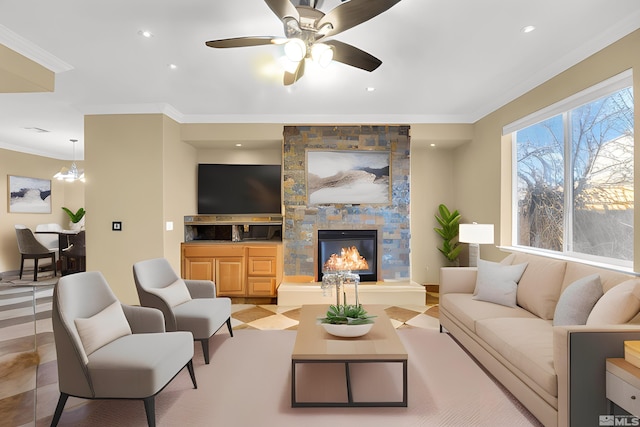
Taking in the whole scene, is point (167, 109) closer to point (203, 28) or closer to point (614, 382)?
point (203, 28)

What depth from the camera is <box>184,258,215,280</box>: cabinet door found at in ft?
15.4

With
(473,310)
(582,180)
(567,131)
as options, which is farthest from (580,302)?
(567,131)

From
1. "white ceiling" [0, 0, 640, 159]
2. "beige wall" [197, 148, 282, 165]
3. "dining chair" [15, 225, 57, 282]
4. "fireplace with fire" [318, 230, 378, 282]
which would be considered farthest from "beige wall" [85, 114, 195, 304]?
"dining chair" [15, 225, 57, 282]

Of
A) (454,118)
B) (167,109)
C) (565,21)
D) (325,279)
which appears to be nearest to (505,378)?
(325,279)

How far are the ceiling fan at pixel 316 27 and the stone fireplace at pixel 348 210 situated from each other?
247 centimetres

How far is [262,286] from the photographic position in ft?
15.3

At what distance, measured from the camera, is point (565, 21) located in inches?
94.8

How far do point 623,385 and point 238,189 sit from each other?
4680 mm

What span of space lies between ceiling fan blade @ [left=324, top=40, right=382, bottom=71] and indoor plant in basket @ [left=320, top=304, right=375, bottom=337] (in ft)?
6.04

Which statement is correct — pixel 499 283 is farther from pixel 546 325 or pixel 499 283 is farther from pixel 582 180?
pixel 582 180

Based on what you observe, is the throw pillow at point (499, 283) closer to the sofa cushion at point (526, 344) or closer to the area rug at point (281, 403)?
the sofa cushion at point (526, 344)

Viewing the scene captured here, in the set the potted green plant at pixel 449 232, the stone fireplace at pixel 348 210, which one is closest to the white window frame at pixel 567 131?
the potted green plant at pixel 449 232

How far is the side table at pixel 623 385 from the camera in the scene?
1512 mm

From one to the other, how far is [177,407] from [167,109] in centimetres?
349
